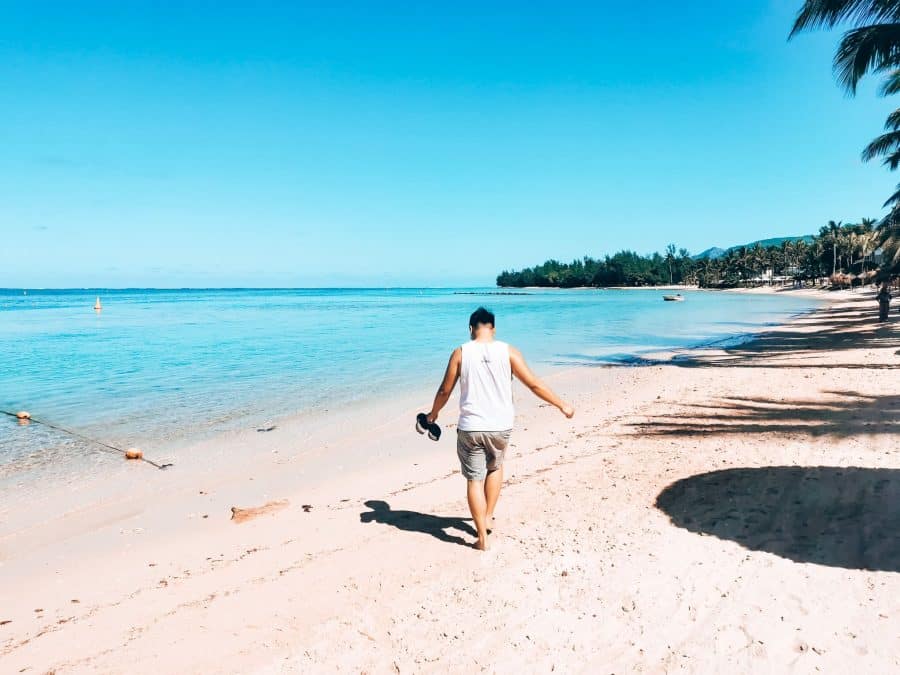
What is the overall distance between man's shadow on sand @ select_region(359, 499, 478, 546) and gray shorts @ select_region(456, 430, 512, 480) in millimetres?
762

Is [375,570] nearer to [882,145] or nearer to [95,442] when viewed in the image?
[95,442]

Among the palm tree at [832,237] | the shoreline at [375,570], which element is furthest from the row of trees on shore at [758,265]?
the shoreline at [375,570]

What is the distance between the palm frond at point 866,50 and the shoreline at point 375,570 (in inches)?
363

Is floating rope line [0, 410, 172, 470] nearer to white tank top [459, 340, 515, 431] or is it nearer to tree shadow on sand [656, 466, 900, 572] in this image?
white tank top [459, 340, 515, 431]

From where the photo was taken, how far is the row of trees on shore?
72.2m

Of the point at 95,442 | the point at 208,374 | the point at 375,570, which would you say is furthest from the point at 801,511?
the point at 208,374

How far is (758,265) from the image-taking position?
113375 millimetres

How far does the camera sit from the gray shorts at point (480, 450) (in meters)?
4.11

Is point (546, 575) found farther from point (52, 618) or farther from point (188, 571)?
point (52, 618)

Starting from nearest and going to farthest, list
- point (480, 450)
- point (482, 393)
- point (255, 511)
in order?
point (482, 393), point (480, 450), point (255, 511)

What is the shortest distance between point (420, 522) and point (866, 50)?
1339 centimetres

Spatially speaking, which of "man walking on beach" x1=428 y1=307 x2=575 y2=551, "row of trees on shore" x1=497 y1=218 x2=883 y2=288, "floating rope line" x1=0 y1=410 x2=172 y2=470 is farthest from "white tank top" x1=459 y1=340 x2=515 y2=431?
"row of trees on shore" x1=497 y1=218 x2=883 y2=288

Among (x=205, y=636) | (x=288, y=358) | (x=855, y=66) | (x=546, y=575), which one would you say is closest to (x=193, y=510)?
(x=205, y=636)

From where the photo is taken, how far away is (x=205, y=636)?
3.41 meters
